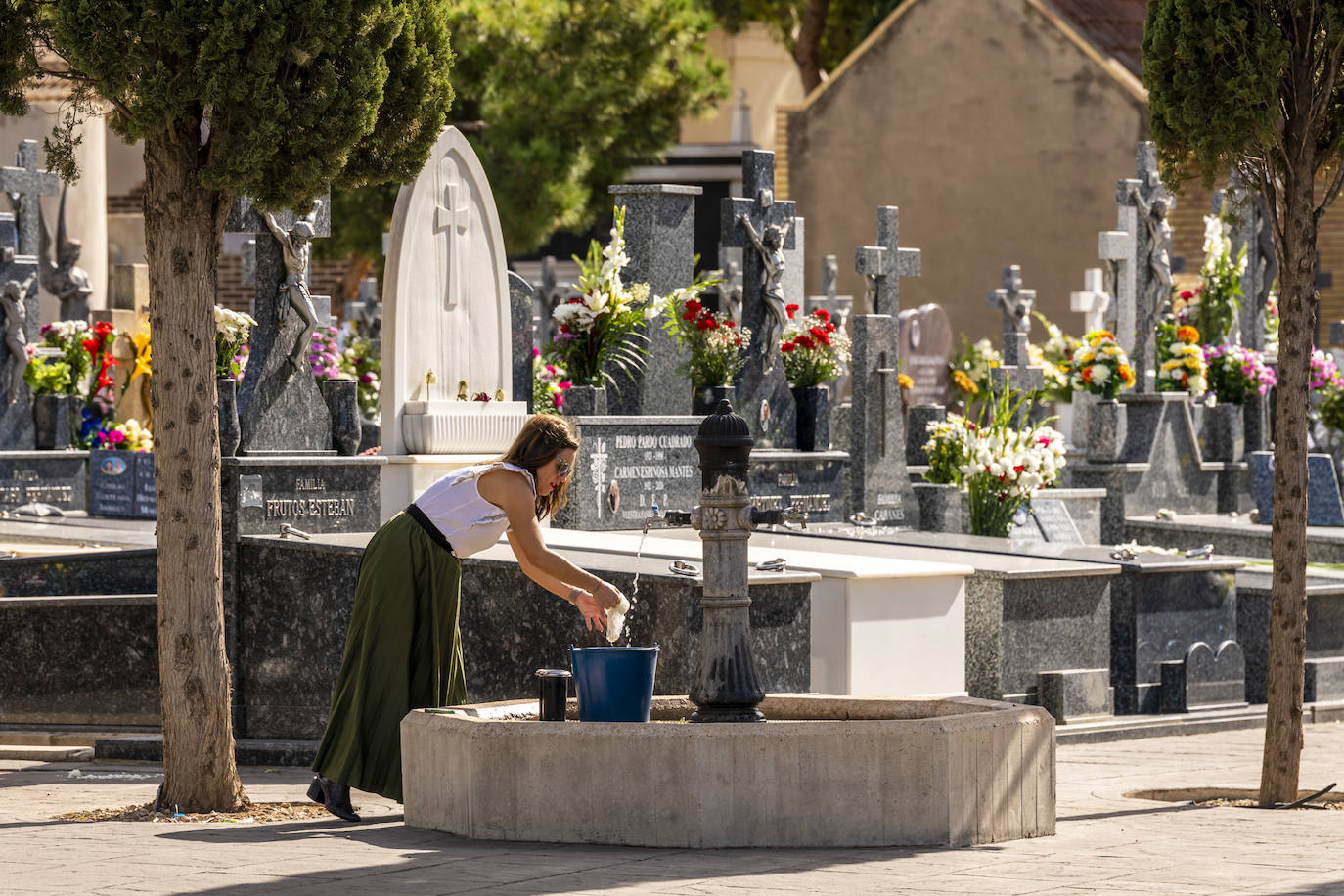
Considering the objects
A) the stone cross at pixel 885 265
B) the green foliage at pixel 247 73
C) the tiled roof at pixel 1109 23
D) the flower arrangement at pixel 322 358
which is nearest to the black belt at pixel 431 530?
the green foliage at pixel 247 73

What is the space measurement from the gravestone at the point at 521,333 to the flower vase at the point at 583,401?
254 mm

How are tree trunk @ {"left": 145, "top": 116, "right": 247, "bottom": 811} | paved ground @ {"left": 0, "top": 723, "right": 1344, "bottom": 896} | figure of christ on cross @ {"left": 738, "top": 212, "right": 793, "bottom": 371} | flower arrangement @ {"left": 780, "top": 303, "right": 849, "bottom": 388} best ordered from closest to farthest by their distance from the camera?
paved ground @ {"left": 0, "top": 723, "right": 1344, "bottom": 896}, tree trunk @ {"left": 145, "top": 116, "right": 247, "bottom": 811}, flower arrangement @ {"left": 780, "top": 303, "right": 849, "bottom": 388}, figure of christ on cross @ {"left": 738, "top": 212, "right": 793, "bottom": 371}

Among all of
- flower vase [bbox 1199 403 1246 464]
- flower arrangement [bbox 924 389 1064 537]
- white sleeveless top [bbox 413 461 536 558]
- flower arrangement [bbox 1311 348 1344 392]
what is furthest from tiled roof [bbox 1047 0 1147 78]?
white sleeveless top [bbox 413 461 536 558]

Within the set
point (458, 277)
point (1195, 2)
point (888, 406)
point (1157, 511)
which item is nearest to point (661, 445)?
point (458, 277)

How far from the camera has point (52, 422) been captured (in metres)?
17.5

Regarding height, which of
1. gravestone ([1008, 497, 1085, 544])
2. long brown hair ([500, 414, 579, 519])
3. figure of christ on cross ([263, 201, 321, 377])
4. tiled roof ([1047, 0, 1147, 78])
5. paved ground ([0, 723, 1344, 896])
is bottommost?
paved ground ([0, 723, 1344, 896])

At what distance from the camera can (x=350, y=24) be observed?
24.1ft

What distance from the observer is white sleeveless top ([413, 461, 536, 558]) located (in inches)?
288

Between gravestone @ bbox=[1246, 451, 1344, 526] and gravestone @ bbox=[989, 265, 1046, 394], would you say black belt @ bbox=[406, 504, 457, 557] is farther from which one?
gravestone @ bbox=[989, 265, 1046, 394]

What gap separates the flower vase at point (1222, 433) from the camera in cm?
1912

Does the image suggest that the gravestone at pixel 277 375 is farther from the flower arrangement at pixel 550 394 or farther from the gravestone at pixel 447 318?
the flower arrangement at pixel 550 394

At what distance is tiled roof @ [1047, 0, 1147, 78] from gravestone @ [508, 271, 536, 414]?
73.9 feet

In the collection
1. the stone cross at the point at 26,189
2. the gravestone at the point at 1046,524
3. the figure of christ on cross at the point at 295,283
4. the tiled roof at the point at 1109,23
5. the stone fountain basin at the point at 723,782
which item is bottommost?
the stone fountain basin at the point at 723,782

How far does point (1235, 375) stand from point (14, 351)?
11153 mm
